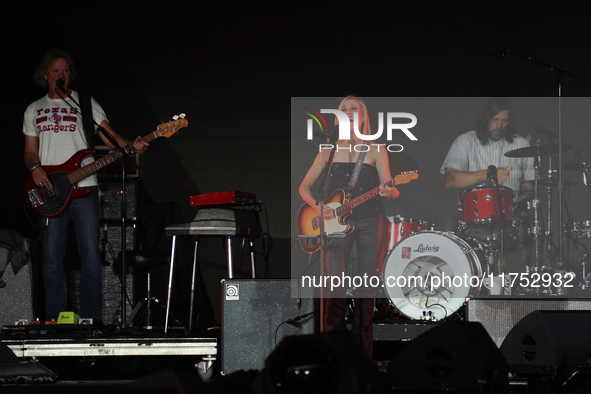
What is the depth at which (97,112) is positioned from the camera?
12.5 feet

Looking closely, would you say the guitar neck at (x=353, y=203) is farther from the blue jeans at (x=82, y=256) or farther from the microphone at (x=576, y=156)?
the blue jeans at (x=82, y=256)

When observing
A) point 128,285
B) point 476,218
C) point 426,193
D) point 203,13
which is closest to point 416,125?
point 426,193

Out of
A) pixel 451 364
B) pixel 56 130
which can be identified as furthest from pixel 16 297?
pixel 451 364

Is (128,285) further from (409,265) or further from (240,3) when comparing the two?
(240,3)

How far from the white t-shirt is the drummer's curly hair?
8.24 ft

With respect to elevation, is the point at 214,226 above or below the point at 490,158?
below

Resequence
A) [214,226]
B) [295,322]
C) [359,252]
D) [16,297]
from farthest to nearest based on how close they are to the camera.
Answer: [359,252], [16,297], [214,226], [295,322]

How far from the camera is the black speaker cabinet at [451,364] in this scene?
5.49 ft

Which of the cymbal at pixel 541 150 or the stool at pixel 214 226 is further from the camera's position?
the cymbal at pixel 541 150

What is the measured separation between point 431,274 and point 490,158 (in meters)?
0.87


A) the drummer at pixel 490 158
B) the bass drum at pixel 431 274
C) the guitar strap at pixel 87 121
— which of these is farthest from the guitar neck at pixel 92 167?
the drummer at pixel 490 158

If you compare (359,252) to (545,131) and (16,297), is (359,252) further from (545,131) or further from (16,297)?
(16,297)

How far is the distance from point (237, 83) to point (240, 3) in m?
0.60

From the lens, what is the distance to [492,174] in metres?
4.36
